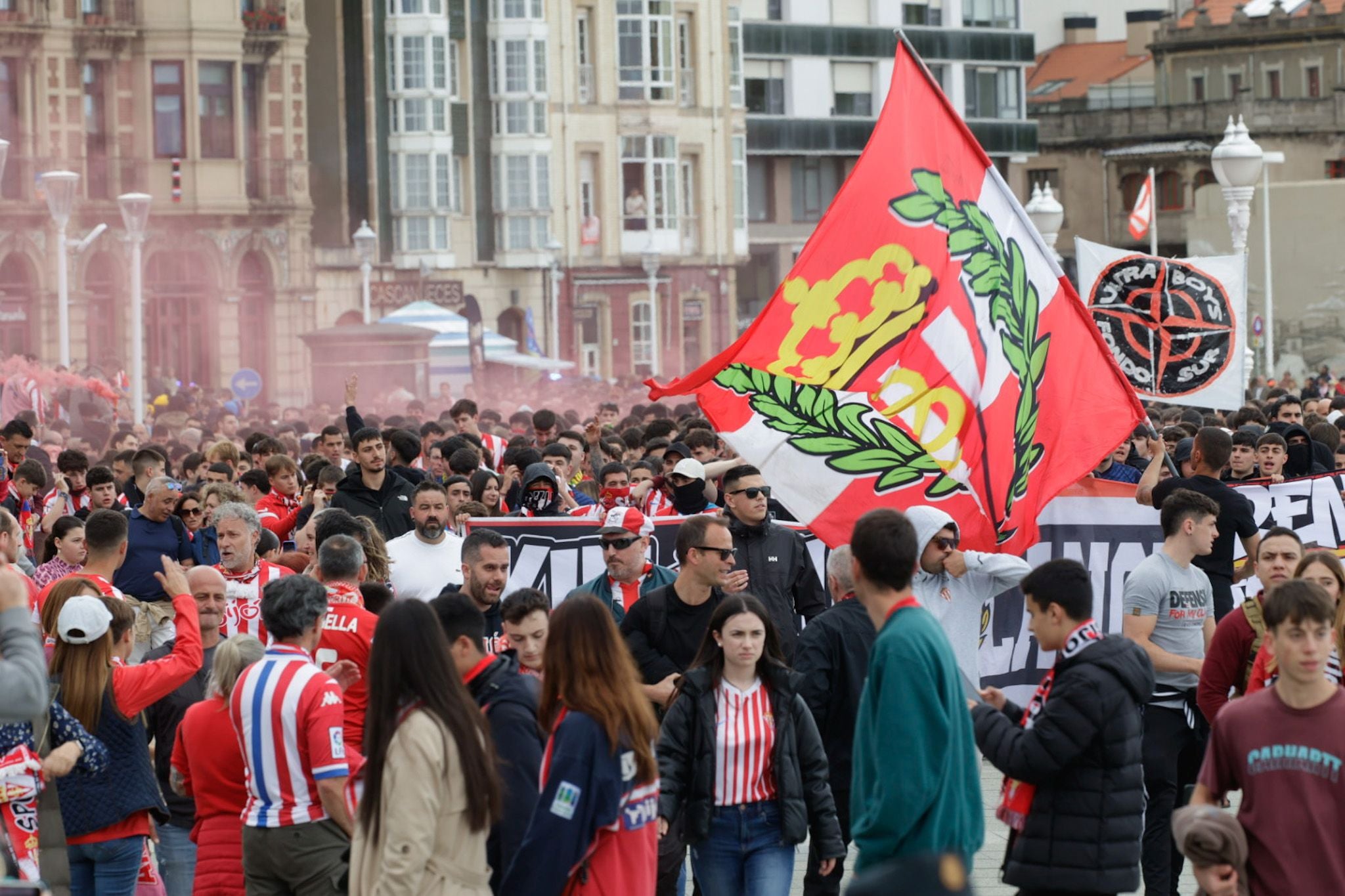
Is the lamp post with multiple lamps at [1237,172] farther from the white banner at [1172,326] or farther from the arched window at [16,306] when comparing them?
the arched window at [16,306]

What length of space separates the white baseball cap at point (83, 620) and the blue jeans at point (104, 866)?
74cm

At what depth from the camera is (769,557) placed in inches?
389

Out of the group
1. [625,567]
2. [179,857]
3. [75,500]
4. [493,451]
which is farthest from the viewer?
[493,451]

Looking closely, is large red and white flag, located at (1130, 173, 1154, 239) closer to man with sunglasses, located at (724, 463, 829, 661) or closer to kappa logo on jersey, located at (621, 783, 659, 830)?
man with sunglasses, located at (724, 463, 829, 661)

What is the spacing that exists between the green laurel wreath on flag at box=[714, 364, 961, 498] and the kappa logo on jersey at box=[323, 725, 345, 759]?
3.74 meters

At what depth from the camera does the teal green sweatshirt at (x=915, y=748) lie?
19.9 feet

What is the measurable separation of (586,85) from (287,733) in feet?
179

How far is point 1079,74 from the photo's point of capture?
304ft

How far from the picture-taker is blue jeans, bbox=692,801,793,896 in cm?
770

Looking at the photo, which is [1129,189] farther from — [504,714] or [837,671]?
[504,714]

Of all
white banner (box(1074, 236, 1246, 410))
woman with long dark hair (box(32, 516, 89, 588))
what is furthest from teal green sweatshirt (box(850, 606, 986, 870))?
white banner (box(1074, 236, 1246, 410))

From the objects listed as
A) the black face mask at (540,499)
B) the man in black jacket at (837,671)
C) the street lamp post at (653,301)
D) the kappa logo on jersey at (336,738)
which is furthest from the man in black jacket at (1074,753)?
the street lamp post at (653,301)

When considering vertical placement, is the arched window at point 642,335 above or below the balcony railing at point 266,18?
below

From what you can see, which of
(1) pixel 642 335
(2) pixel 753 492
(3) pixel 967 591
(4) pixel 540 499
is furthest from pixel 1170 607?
(1) pixel 642 335
